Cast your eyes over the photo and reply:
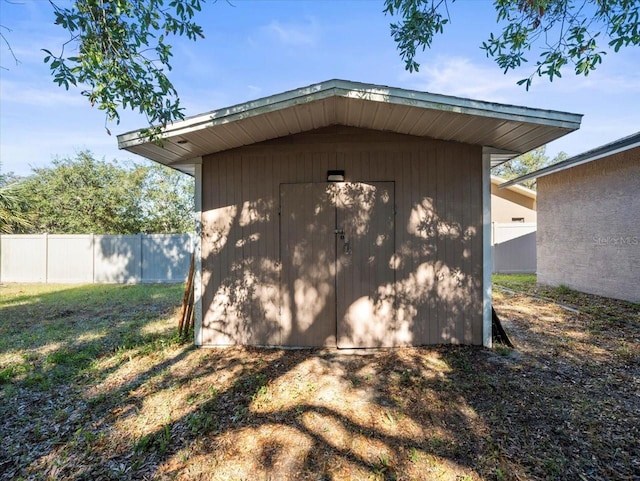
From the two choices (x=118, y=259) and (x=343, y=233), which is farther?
(x=118, y=259)

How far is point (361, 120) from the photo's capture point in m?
3.99

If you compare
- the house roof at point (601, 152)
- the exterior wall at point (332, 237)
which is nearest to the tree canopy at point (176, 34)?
the exterior wall at point (332, 237)

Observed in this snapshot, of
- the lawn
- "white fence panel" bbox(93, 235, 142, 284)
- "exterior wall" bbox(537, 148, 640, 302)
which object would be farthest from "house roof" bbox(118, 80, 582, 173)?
"white fence panel" bbox(93, 235, 142, 284)

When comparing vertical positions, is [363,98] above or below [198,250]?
above

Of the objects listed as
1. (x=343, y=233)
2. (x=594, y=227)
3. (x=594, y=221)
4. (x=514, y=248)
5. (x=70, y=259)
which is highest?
(x=594, y=221)

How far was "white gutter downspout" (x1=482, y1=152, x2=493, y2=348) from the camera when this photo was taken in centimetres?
406

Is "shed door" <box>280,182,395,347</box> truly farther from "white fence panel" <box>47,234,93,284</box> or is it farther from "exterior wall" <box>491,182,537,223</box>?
"exterior wall" <box>491,182,537,223</box>

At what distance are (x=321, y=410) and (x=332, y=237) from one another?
6.71ft

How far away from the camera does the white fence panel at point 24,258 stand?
1094 cm

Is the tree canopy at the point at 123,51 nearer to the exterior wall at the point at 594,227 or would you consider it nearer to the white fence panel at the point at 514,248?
the exterior wall at the point at 594,227

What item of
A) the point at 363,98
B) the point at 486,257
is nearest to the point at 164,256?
the point at 363,98

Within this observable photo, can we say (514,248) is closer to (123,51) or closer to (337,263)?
(337,263)

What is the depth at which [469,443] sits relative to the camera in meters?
2.35

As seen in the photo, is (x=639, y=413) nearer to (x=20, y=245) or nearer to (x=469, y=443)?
(x=469, y=443)
